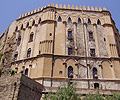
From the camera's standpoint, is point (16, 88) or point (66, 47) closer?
point (16, 88)

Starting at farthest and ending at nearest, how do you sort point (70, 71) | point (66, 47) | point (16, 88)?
point (66, 47) → point (70, 71) → point (16, 88)

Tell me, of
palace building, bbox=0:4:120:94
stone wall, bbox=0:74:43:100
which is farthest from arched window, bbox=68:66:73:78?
stone wall, bbox=0:74:43:100

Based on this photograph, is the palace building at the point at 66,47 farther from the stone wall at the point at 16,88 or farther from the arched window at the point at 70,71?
the stone wall at the point at 16,88

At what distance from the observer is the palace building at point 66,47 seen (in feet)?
64.4

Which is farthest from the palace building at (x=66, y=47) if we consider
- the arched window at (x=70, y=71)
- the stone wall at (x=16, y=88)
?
the stone wall at (x=16, y=88)

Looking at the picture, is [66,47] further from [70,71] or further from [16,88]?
[16,88]

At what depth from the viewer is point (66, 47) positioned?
71.8 ft

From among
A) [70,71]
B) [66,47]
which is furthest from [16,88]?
[66,47]

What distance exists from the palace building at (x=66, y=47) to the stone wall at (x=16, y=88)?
15.1 feet

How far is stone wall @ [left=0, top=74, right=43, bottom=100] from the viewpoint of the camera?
1264cm

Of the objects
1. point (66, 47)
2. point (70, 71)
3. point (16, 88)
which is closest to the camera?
point (16, 88)

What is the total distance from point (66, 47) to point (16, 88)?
1061 cm

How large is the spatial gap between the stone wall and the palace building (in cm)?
459

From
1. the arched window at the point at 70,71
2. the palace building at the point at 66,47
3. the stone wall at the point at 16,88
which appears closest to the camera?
the stone wall at the point at 16,88
